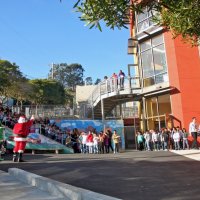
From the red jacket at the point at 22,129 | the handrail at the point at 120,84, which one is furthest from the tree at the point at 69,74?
the red jacket at the point at 22,129

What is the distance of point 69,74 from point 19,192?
76.4 meters

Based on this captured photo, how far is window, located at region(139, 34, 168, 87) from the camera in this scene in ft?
77.3

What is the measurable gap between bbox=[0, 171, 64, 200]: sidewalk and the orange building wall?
15967 mm

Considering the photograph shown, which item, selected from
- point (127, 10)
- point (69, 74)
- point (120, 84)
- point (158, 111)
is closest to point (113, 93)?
point (120, 84)

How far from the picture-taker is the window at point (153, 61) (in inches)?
927

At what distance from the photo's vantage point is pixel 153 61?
24.3 metres

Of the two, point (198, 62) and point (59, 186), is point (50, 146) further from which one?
point (59, 186)

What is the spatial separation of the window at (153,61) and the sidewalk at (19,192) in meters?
17.1

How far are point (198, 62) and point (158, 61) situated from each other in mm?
2676

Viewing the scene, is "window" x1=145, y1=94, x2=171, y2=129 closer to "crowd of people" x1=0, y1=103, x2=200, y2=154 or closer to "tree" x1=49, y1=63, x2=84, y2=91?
"crowd of people" x1=0, y1=103, x2=200, y2=154

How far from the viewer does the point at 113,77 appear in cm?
2533

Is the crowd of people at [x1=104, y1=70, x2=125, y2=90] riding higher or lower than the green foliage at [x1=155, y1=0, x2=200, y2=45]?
higher

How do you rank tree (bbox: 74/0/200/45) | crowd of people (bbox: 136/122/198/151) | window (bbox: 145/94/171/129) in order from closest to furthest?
tree (bbox: 74/0/200/45)
crowd of people (bbox: 136/122/198/151)
window (bbox: 145/94/171/129)

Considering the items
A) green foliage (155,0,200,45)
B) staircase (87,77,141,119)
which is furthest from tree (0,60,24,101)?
green foliage (155,0,200,45)
